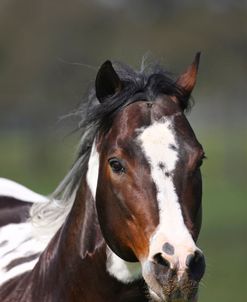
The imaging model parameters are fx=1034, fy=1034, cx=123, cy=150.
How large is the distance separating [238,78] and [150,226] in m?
38.5

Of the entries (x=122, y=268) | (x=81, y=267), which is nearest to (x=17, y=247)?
(x=81, y=267)

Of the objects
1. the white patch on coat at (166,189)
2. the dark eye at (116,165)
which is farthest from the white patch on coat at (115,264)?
the white patch on coat at (166,189)

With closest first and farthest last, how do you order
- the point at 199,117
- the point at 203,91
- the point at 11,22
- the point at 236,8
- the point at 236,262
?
the point at 236,262
the point at 236,8
the point at 11,22
the point at 203,91
the point at 199,117

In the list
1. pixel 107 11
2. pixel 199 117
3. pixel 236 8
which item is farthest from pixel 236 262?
pixel 199 117

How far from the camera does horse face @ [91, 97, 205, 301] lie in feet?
14.1

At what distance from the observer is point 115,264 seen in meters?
4.77

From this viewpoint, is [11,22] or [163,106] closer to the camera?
[163,106]

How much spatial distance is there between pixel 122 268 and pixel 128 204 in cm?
35

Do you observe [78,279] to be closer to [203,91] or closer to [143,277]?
[143,277]

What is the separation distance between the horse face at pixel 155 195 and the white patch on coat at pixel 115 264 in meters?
0.06

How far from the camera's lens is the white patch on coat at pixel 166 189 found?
168 inches

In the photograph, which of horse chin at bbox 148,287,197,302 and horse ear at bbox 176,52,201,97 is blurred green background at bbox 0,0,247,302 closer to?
horse ear at bbox 176,52,201,97

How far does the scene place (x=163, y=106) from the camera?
→ 479 centimetres

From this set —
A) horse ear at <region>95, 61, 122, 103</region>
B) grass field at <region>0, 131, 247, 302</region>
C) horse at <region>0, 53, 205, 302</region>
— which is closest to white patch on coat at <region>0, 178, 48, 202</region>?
grass field at <region>0, 131, 247, 302</region>
